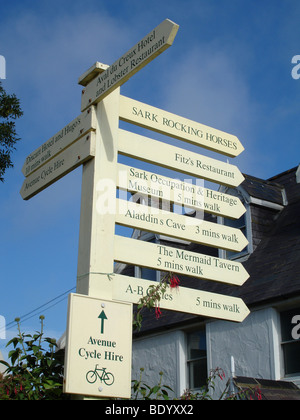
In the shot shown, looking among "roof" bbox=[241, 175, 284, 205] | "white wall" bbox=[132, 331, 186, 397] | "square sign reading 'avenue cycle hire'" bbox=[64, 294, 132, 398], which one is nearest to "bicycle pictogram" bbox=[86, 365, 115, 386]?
"square sign reading 'avenue cycle hire'" bbox=[64, 294, 132, 398]

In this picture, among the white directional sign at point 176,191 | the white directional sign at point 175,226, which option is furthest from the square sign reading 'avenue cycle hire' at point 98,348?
the white directional sign at point 176,191

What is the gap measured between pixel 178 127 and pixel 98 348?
8.09 ft

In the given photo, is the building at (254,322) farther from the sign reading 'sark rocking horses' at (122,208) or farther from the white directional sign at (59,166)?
the white directional sign at (59,166)

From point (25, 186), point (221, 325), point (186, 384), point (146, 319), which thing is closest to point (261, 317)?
point (221, 325)

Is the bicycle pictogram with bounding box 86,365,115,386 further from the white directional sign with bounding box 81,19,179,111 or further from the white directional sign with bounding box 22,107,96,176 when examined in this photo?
the white directional sign with bounding box 81,19,179,111

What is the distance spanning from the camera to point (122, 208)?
5172 millimetres

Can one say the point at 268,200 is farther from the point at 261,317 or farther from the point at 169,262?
the point at 169,262

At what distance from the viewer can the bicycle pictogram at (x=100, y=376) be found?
4324 millimetres

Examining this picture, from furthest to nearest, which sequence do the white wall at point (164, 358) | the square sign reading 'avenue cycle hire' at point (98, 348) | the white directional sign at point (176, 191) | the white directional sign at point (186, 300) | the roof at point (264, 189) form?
the roof at point (264, 189) → the white wall at point (164, 358) → the white directional sign at point (176, 191) → the white directional sign at point (186, 300) → the square sign reading 'avenue cycle hire' at point (98, 348)

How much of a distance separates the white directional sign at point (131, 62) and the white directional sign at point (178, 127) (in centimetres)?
35

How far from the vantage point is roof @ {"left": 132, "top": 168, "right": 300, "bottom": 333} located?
38.1ft

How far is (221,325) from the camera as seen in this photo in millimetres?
12398

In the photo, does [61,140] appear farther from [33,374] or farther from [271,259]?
[271,259]

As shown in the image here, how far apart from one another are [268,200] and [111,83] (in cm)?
996
